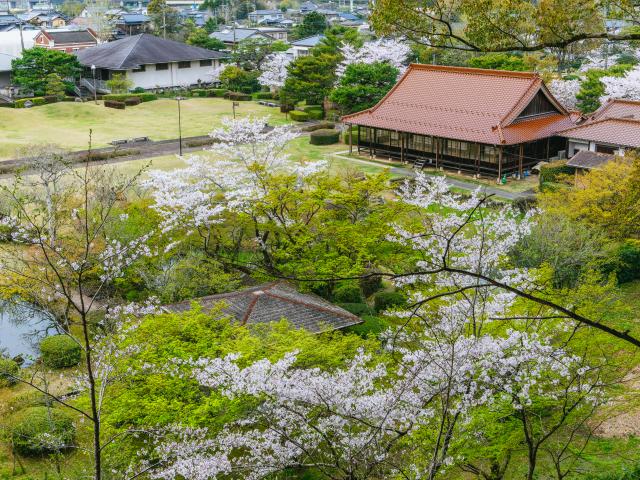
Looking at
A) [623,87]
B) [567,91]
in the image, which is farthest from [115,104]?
[623,87]

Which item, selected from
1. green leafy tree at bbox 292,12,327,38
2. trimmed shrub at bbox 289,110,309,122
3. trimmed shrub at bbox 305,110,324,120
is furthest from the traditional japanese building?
green leafy tree at bbox 292,12,327,38

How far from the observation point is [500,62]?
4297 cm

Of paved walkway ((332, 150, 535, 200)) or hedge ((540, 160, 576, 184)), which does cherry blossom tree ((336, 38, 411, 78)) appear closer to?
paved walkway ((332, 150, 535, 200))

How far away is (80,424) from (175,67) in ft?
154

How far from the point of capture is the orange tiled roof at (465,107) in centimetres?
3170

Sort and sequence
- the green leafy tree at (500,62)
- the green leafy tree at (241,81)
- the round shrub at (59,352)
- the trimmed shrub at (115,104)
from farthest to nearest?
the green leafy tree at (241,81) < the trimmed shrub at (115,104) < the green leafy tree at (500,62) < the round shrub at (59,352)

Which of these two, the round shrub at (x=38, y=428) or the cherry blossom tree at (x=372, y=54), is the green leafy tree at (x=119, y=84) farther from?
the round shrub at (x=38, y=428)

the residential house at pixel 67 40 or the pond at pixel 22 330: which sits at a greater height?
the residential house at pixel 67 40

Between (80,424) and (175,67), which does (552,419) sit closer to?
(80,424)

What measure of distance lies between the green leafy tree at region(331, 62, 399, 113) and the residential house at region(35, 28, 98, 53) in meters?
41.2

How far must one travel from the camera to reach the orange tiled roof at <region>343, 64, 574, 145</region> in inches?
1248

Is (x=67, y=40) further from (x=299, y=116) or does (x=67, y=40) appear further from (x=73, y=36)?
(x=299, y=116)

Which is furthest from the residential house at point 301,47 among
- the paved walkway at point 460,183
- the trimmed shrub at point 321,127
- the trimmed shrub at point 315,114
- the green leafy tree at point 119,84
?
the paved walkway at point 460,183

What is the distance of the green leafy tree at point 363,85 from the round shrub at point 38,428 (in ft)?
95.0
